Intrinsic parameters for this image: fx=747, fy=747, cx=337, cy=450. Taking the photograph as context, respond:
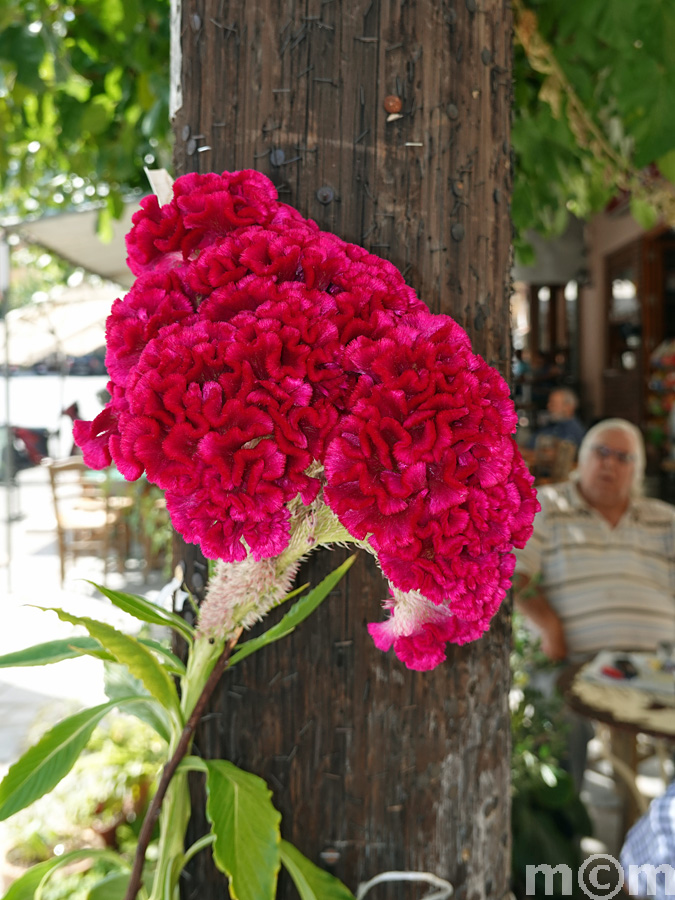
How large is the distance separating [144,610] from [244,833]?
27cm

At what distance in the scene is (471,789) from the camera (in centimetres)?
103

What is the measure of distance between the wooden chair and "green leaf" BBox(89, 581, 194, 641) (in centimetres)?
518

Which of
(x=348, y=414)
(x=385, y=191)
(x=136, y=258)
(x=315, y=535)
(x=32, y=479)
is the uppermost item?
(x=385, y=191)

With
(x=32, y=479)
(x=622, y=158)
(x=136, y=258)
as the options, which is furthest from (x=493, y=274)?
(x=32, y=479)

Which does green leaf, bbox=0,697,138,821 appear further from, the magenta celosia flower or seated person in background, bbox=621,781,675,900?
seated person in background, bbox=621,781,675,900

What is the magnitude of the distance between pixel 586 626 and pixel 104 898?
8.59ft

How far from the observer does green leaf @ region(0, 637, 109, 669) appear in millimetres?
868

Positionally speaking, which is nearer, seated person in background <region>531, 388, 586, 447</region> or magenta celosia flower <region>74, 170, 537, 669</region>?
magenta celosia flower <region>74, 170, 537, 669</region>

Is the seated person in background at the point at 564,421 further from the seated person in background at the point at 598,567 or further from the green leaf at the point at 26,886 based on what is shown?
the green leaf at the point at 26,886

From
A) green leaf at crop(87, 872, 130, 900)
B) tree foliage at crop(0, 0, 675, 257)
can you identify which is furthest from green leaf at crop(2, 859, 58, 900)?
tree foliage at crop(0, 0, 675, 257)

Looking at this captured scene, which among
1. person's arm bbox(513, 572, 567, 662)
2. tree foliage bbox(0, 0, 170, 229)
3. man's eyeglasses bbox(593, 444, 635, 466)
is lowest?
person's arm bbox(513, 572, 567, 662)

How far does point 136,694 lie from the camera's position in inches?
37.4

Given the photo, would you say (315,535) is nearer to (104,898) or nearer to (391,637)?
(391,637)

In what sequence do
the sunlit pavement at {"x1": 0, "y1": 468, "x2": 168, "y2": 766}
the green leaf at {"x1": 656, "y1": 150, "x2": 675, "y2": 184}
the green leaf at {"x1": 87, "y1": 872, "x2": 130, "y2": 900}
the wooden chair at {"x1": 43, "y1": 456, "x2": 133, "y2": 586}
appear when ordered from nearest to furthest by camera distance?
the green leaf at {"x1": 87, "y1": 872, "x2": 130, "y2": 900} → the green leaf at {"x1": 656, "y1": 150, "x2": 675, "y2": 184} → the sunlit pavement at {"x1": 0, "y1": 468, "x2": 168, "y2": 766} → the wooden chair at {"x1": 43, "y1": 456, "x2": 133, "y2": 586}
